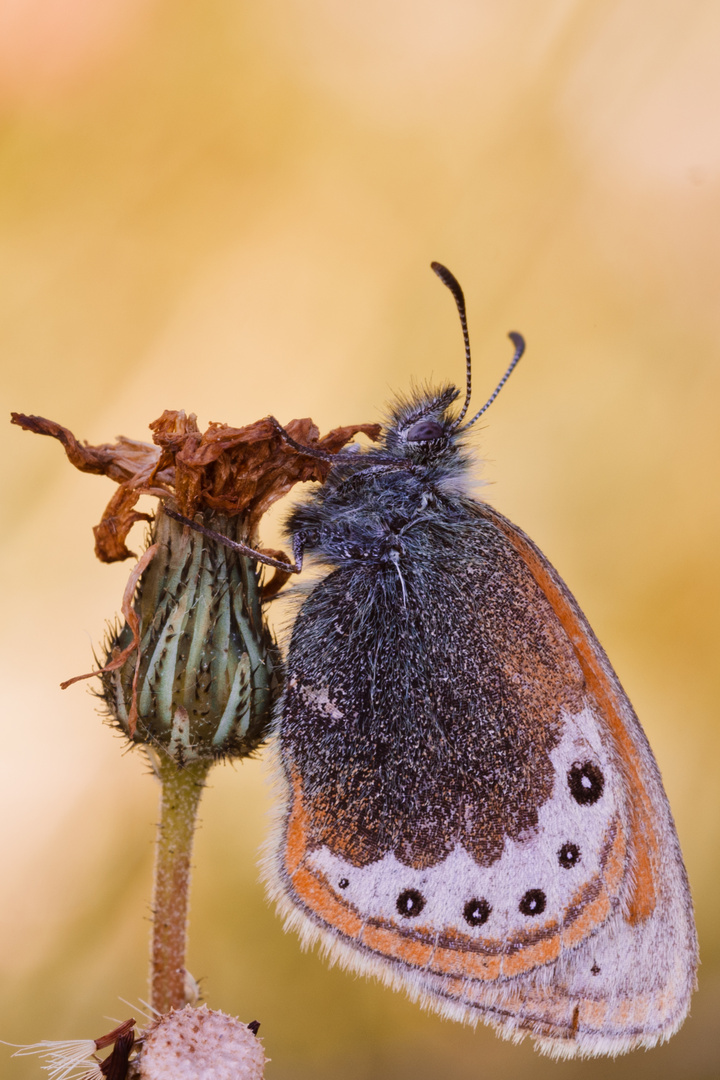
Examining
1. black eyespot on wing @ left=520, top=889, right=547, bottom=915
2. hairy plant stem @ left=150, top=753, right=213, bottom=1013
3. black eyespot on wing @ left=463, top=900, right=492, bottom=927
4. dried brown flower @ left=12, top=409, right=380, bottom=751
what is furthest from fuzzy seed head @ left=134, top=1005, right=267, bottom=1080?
black eyespot on wing @ left=520, top=889, right=547, bottom=915

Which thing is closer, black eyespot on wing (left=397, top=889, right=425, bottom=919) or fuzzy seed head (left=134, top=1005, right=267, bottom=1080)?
fuzzy seed head (left=134, top=1005, right=267, bottom=1080)

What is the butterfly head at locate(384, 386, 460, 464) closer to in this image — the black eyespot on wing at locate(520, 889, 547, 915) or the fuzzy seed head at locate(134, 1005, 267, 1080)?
the black eyespot on wing at locate(520, 889, 547, 915)

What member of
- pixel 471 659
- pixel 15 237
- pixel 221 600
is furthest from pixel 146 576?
pixel 15 237

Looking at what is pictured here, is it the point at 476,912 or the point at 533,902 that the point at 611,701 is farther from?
the point at 476,912

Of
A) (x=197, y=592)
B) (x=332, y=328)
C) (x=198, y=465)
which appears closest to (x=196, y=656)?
A: (x=197, y=592)

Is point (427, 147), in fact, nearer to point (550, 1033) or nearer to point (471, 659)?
point (471, 659)

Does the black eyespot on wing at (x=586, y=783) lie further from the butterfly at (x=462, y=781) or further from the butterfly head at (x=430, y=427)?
the butterfly head at (x=430, y=427)

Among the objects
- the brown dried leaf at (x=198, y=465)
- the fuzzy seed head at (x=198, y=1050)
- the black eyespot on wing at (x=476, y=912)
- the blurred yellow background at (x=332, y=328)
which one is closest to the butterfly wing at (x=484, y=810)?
the black eyespot on wing at (x=476, y=912)
